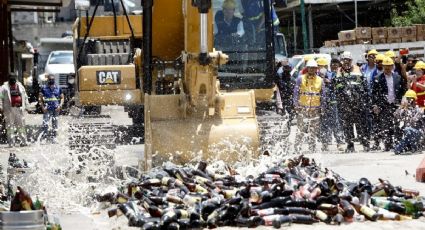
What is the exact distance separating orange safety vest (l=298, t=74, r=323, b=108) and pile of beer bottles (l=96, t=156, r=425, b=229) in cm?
570

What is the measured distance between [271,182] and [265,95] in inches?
170

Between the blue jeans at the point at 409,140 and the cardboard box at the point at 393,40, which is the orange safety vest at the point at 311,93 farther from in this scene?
the cardboard box at the point at 393,40

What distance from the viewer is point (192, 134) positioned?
477 inches

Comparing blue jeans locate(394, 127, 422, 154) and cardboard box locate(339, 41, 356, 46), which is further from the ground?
cardboard box locate(339, 41, 356, 46)

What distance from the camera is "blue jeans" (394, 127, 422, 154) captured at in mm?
16234

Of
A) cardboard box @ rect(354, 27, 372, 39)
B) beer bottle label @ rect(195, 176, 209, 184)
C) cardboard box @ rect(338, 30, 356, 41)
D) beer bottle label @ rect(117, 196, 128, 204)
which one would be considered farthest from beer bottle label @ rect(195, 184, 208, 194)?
cardboard box @ rect(338, 30, 356, 41)

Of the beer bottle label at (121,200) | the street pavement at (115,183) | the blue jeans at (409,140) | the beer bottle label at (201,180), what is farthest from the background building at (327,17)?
the beer bottle label at (121,200)

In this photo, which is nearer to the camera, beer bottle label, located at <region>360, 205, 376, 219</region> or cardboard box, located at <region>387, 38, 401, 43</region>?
beer bottle label, located at <region>360, 205, 376, 219</region>

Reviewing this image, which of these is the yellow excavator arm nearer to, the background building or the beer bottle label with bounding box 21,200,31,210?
the beer bottle label with bounding box 21,200,31,210

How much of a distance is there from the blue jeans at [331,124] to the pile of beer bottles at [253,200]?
618 cm

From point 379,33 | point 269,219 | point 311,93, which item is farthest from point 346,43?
point 269,219

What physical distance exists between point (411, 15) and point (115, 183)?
28237 millimetres

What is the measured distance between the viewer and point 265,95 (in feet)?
48.0

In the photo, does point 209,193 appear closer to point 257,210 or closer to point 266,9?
point 257,210
